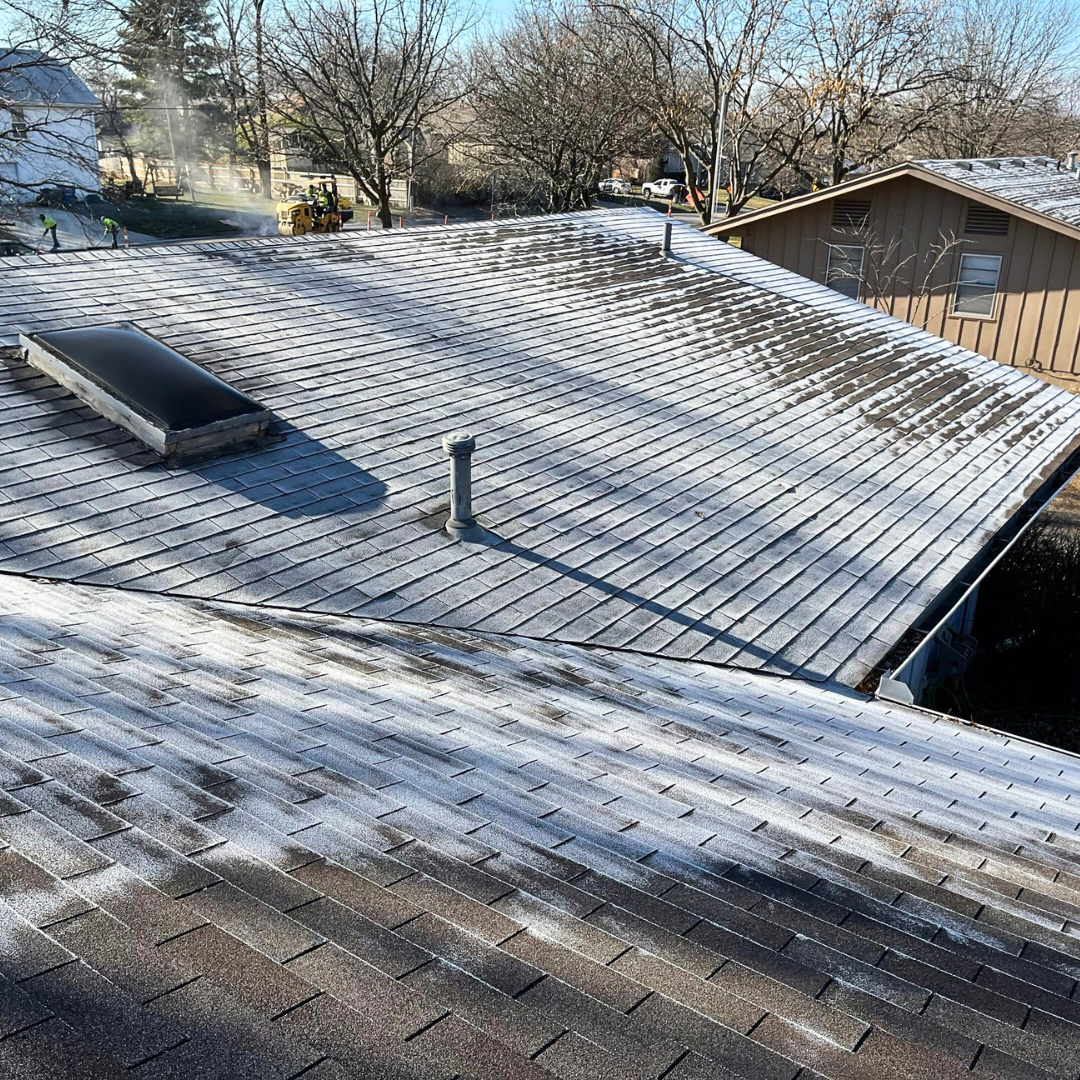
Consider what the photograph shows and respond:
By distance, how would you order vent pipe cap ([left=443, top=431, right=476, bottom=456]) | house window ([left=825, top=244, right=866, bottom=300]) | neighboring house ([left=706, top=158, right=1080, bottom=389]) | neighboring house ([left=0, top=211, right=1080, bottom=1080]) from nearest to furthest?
1. neighboring house ([left=0, top=211, right=1080, bottom=1080])
2. vent pipe cap ([left=443, top=431, right=476, bottom=456])
3. neighboring house ([left=706, top=158, right=1080, bottom=389])
4. house window ([left=825, top=244, right=866, bottom=300])

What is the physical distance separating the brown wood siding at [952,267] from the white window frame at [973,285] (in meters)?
0.06

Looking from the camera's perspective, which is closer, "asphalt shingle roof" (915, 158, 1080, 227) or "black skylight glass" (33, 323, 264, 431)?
"black skylight glass" (33, 323, 264, 431)

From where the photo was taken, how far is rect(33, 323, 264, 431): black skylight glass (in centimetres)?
727

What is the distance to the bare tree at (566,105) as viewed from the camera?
→ 30.4 meters

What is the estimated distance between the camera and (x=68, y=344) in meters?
7.74

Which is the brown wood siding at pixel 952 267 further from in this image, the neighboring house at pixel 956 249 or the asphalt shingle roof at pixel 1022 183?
the asphalt shingle roof at pixel 1022 183

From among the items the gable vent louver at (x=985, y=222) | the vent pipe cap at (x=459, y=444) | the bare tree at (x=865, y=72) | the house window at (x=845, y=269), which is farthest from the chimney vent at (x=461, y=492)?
the bare tree at (x=865, y=72)

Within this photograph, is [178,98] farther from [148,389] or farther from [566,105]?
[148,389]

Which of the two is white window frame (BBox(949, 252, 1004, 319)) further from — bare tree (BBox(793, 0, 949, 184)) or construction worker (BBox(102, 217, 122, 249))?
construction worker (BBox(102, 217, 122, 249))

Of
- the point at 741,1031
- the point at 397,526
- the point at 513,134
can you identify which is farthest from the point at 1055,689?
the point at 513,134

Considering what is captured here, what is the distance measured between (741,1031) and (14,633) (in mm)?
3752

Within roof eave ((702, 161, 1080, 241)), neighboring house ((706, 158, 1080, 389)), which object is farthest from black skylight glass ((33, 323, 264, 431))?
neighboring house ((706, 158, 1080, 389))

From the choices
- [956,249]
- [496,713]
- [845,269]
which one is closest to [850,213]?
[845,269]

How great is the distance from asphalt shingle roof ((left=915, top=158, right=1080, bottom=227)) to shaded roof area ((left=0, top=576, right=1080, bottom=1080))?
1861cm
